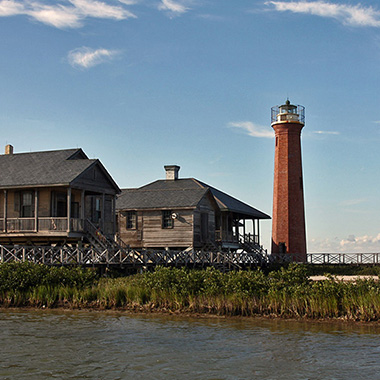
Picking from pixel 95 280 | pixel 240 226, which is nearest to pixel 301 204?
pixel 240 226

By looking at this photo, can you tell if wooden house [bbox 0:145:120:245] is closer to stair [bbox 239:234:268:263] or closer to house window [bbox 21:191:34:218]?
house window [bbox 21:191:34:218]

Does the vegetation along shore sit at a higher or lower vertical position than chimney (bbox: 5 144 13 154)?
lower

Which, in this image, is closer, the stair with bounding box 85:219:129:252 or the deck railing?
the deck railing

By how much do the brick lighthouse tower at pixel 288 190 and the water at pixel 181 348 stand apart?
2888 cm

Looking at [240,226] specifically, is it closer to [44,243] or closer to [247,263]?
[247,263]

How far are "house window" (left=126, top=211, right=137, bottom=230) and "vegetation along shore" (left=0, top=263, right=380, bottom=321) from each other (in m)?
17.0

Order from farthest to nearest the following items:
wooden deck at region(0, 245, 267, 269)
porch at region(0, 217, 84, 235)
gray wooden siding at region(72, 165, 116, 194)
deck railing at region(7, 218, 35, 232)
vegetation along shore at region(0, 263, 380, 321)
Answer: gray wooden siding at region(72, 165, 116, 194), deck railing at region(7, 218, 35, 232), porch at region(0, 217, 84, 235), wooden deck at region(0, 245, 267, 269), vegetation along shore at region(0, 263, 380, 321)

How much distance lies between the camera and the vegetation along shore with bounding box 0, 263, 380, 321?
758 inches

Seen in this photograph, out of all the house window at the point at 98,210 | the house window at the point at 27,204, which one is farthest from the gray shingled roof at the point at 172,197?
the house window at the point at 27,204

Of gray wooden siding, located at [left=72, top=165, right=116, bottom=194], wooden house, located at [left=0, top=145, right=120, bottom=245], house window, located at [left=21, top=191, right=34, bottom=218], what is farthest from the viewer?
house window, located at [left=21, top=191, right=34, bottom=218]

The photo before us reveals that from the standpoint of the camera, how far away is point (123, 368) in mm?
13055

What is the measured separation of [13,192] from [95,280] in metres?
10.9

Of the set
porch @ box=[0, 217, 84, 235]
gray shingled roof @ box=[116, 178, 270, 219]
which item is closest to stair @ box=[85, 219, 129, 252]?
porch @ box=[0, 217, 84, 235]

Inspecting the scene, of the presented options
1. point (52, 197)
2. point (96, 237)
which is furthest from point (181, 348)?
point (52, 197)
